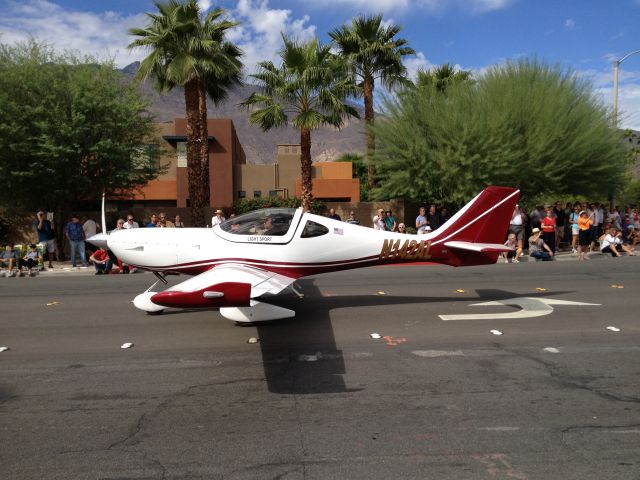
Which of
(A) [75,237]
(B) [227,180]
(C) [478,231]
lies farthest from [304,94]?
(B) [227,180]

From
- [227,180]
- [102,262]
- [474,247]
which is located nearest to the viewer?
[474,247]

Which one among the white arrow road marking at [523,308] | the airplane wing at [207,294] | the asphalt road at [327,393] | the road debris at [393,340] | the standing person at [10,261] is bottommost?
the asphalt road at [327,393]

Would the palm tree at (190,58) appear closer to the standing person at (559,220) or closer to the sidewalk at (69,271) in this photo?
the sidewalk at (69,271)

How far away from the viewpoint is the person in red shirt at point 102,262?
581 inches

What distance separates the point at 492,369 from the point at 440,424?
170 cm

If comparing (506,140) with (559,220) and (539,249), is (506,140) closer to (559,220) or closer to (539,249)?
(559,220)

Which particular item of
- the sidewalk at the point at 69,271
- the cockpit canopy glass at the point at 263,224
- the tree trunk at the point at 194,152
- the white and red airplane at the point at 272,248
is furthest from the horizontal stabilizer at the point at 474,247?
the tree trunk at the point at 194,152

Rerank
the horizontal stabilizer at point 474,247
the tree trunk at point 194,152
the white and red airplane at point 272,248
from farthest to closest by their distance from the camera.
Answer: the tree trunk at point 194,152 → the horizontal stabilizer at point 474,247 → the white and red airplane at point 272,248

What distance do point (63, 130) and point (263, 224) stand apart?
1259 cm

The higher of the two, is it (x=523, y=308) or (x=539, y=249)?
(x=539, y=249)

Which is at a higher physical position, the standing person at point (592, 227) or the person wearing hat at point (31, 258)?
the standing person at point (592, 227)

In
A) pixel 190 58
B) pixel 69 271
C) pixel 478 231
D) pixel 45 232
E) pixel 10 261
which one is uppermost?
pixel 190 58

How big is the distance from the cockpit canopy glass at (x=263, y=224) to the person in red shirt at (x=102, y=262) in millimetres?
7464

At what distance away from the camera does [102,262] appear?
1472cm
